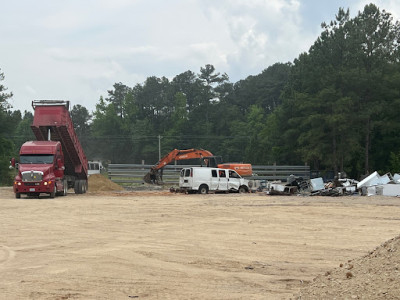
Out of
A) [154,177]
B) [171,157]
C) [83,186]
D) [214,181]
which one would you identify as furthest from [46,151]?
[154,177]

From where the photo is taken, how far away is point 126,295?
331 inches

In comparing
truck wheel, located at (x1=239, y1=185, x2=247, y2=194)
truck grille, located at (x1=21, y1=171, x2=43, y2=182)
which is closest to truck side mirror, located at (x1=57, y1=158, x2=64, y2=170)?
truck grille, located at (x1=21, y1=171, x2=43, y2=182)

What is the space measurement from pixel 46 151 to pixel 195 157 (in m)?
14.3

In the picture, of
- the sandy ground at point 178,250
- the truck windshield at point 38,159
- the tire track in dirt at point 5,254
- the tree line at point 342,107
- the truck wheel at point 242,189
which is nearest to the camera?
the sandy ground at point 178,250

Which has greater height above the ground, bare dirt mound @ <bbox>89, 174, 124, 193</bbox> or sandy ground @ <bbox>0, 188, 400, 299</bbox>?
bare dirt mound @ <bbox>89, 174, 124, 193</bbox>

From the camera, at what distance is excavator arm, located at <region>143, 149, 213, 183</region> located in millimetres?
44812

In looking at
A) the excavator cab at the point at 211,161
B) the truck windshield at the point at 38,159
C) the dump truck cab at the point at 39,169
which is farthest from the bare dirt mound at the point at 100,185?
the truck windshield at the point at 38,159

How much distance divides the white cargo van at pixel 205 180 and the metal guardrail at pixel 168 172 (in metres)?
12.2

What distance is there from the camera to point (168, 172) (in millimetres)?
52906

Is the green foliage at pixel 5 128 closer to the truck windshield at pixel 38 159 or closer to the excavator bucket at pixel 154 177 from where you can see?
the excavator bucket at pixel 154 177

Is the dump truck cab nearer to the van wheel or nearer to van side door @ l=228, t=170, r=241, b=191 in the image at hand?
the van wheel

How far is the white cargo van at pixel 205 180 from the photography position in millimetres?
37344

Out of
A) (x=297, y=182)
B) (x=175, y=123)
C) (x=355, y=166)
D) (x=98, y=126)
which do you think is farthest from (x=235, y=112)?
(x=297, y=182)

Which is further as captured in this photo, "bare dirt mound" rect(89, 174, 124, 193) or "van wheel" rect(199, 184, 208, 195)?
"bare dirt mound" rect(89, 174, 124, 193)
